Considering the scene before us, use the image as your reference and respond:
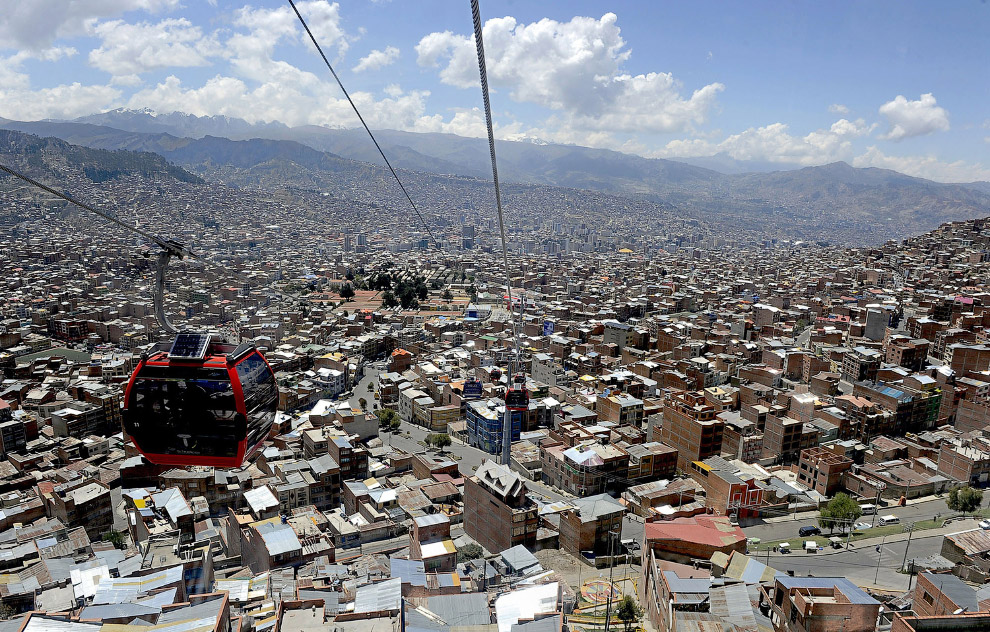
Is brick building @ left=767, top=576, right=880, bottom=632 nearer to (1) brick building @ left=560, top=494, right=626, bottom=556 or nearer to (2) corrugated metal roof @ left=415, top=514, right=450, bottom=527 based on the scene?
(1) brick building @ left=560, top=494, right=626, bottom=556

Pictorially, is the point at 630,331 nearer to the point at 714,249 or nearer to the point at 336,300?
the point at 336,300

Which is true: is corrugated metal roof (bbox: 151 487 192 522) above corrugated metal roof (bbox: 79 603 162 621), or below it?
below

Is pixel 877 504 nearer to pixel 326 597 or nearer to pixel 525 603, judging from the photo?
pixel 525 603

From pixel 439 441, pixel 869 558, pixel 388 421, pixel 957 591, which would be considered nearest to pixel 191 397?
pixel 957 591

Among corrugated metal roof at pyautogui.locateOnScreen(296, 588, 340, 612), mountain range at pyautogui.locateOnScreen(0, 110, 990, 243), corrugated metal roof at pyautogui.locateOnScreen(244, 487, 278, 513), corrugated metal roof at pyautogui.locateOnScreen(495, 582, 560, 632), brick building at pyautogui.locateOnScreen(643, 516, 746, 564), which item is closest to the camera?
corrugated metal roof at pyautogui.locateOnScreen(495, 582, 560, 632)

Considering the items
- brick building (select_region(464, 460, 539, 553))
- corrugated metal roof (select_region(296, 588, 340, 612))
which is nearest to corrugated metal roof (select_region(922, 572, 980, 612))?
brick building (select_region(464, 460, 539, 553))

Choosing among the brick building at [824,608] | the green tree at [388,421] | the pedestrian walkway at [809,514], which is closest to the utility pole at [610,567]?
the brick building at [824,608]
